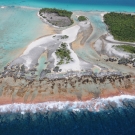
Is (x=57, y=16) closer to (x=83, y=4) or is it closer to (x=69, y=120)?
(x=83, y=4)

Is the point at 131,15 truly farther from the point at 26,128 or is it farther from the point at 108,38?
the point at 26,128

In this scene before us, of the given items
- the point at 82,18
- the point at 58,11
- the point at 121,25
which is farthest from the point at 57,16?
the point at 121,25

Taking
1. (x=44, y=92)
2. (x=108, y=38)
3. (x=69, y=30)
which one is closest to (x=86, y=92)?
(x=44, y=92)

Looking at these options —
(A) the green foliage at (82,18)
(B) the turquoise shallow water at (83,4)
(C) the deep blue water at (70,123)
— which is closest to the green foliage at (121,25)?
(A) the green foliage at (82,18)

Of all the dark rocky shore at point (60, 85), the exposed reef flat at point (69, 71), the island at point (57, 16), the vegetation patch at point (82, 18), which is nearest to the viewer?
the dark rocky shore at point (60, 85)

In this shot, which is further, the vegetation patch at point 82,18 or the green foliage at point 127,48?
the vegetation patch at point 82,18

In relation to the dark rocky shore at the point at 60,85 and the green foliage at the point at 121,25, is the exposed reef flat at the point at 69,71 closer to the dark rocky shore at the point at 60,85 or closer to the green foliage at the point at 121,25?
the dark rocky shore at the point at 60,85

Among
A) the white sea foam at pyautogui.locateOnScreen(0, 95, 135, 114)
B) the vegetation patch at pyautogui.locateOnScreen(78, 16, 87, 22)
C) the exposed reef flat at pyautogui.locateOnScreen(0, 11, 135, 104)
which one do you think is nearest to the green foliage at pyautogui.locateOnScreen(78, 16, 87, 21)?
the vegetation patch at pyautogui.locateOnScreen(78, 16, 87, 22)
